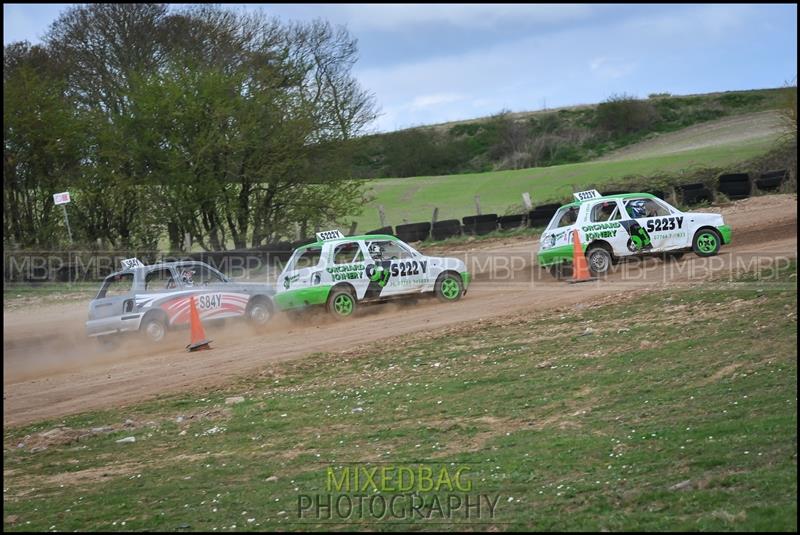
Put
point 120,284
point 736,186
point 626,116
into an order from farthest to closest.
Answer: point 626,116, point 736,186, point 120,284

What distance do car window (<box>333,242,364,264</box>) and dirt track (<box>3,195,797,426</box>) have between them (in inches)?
44.3

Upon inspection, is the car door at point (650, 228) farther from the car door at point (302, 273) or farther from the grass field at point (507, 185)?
the grass field at point (507, 185)

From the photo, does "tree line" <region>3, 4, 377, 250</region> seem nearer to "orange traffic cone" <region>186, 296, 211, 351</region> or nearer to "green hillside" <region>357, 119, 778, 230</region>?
"green hillside" <region>357, 119, 778, 230</region>

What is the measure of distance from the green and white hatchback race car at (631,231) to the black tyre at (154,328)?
7733 mm

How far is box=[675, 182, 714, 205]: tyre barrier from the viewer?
93.4 feet

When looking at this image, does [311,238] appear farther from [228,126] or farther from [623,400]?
[623,400]

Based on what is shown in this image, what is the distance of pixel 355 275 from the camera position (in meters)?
18.5

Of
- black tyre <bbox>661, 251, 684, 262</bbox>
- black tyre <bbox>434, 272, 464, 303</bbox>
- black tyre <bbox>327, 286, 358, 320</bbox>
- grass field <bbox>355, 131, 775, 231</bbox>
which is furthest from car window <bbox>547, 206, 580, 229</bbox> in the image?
grass field <bbox>355, 131, 775, 231</bbox>

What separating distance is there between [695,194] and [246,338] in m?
15.9

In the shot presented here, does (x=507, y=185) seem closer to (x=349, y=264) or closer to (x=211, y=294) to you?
(x=349, y=264)

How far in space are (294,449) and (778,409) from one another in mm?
4549

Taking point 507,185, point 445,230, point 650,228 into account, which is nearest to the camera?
point 650,228

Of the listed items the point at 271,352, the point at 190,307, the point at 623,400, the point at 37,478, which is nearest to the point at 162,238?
the point at 190,307

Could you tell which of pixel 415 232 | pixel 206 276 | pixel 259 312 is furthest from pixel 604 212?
pixel 415 232
